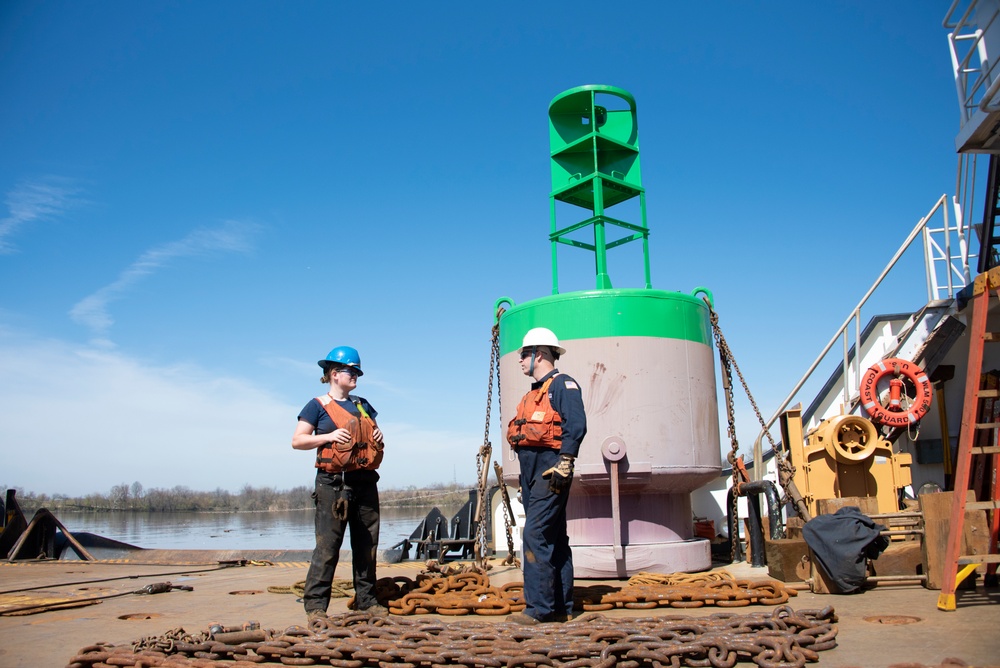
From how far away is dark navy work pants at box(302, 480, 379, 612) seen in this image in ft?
15.4

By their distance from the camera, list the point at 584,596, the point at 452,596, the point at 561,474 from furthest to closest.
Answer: the point at 584,596, the point at 452,596, the point at 561,474

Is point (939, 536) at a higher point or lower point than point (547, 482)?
lower

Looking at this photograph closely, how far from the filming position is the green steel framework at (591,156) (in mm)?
8180

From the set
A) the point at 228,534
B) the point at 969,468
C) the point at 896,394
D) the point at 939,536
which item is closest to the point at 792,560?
the point at 939,536

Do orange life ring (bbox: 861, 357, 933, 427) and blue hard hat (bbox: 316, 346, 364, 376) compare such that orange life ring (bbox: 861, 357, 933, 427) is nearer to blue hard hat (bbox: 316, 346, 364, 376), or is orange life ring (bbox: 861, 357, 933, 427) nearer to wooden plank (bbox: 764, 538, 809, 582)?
wooden plank (bbox: 764, 538, 809, 582)

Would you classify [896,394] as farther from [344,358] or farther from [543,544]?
[344,358]

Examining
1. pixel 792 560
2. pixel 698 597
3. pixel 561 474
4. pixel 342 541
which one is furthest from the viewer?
pixel 792 560

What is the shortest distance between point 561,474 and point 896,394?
219 inches

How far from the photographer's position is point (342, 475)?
482 cm

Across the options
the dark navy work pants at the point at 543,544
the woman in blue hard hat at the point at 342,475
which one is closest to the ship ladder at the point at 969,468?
the dark navy work pants at the point at 543,544

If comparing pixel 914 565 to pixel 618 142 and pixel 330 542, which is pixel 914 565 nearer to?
pixel 330 542

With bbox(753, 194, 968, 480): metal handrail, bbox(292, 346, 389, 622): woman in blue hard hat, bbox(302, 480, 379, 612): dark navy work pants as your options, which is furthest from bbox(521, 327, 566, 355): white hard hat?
bbox(753, 194, 968, 480): metal handrail

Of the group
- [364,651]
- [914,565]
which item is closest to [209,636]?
[364,651]

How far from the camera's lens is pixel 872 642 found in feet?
11.3
